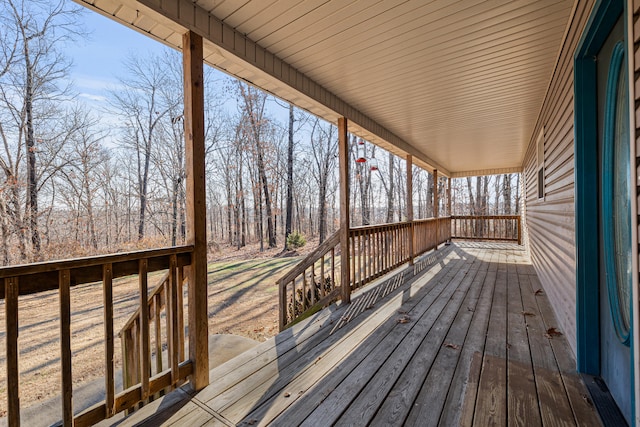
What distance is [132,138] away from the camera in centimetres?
1257

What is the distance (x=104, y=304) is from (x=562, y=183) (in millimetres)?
3766

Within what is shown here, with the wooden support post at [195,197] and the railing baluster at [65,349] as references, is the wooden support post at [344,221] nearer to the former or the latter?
the wooden support post at [195,197]

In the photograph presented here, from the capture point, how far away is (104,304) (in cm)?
164

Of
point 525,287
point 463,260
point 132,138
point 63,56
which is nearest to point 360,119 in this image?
point 525,287

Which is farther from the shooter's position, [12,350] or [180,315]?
[180,315]

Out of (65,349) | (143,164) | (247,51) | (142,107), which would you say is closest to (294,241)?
(143,164)

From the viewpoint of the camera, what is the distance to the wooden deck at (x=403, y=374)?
1.71 metres

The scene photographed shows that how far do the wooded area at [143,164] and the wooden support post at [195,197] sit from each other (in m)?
4.13

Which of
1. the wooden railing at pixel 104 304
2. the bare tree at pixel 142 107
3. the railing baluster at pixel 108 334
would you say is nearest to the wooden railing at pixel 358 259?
the wooden railing at pixel 104 304

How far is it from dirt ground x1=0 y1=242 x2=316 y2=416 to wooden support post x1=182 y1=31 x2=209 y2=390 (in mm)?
3105

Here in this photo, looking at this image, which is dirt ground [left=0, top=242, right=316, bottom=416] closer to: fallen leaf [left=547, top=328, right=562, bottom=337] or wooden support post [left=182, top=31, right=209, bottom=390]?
wooden support post [left=182, top=31, right=209, bottom=390]

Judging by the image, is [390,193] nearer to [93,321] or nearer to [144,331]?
[93,321]

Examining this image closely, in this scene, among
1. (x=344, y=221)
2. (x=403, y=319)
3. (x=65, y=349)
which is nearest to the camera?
(x=65, y=349)

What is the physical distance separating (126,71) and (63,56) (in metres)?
3.60
